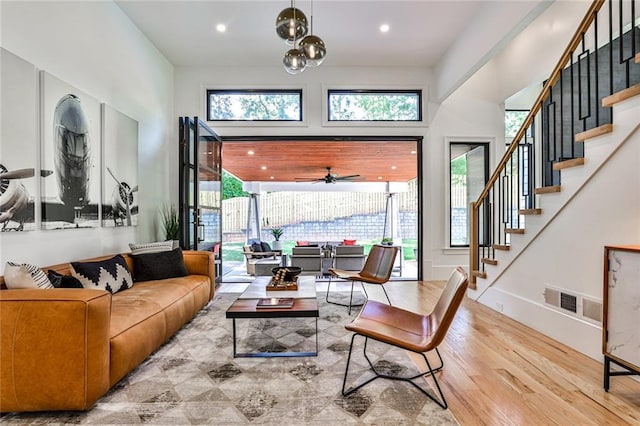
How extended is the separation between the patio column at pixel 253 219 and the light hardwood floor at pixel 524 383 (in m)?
8.65

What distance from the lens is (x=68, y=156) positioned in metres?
2.91

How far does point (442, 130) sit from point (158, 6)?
14.5ft

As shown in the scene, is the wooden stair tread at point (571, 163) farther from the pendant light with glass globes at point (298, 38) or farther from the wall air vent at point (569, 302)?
the pendant light with glass globes at point (298, 38)

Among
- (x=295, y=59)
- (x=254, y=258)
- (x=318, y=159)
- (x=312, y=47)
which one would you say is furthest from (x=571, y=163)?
(x=254, y=258)

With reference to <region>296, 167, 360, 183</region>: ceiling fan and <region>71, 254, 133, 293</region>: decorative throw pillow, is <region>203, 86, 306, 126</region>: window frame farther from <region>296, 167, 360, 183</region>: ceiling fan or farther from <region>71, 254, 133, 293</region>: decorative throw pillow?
<region>296, 167, 360, 183</region>: ceiling fan

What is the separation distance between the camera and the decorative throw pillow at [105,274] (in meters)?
2.64

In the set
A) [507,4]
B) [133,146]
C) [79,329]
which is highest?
[507,4]

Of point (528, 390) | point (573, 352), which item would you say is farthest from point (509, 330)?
point (528, 390)

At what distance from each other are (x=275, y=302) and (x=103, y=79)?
9.94ft

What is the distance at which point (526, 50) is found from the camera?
508 centimetres

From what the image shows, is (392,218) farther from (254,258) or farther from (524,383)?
(524,383)

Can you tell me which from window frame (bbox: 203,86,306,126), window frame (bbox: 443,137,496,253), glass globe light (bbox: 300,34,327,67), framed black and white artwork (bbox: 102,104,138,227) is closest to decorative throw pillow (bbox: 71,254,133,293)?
framed black and white artwork (bbox: 102,104,138,227)

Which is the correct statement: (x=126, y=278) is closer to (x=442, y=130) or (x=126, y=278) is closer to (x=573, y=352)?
(x=573, y=352)

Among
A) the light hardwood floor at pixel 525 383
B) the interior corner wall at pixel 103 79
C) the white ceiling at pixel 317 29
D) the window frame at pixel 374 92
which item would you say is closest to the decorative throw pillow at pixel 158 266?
the interior corner wall at pixel 103 79
